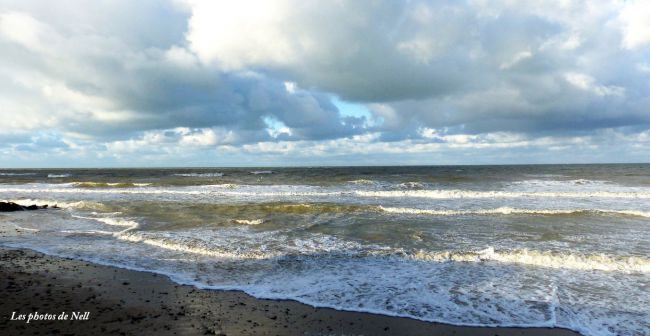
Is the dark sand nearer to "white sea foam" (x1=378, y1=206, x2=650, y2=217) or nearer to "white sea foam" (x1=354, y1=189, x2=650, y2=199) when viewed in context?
"white sea foam" (x1=378, y1=206, x2=650, y2=217)

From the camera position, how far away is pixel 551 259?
10867 mm

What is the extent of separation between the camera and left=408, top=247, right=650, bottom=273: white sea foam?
10.2 metres

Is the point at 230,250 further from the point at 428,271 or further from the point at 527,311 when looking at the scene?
the point at 527,311

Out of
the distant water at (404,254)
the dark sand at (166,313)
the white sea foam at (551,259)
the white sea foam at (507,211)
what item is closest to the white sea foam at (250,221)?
the distant water at (404,254)

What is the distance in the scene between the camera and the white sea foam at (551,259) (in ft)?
33.6

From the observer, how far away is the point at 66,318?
6.64m

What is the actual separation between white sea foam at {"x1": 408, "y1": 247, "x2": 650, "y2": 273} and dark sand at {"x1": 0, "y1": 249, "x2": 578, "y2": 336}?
14.8 feet

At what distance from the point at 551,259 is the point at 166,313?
33.5ft

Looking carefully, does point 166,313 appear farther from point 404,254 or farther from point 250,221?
point 250,221

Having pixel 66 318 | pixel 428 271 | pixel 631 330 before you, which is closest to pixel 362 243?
pixel 428 271

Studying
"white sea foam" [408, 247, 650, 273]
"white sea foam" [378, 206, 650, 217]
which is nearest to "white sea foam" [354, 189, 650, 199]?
"white sea foam" [378, 206, 650, 217]

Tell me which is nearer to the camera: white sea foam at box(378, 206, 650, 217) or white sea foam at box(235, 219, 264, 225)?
white sea foam at box(235, 219, 264, 225)

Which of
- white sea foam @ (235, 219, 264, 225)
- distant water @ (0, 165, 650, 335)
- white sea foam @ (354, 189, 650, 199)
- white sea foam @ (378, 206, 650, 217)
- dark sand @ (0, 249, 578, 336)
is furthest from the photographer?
white sea foam @ (354, 189, 650, 199)

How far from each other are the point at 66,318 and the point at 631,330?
9.93 m
